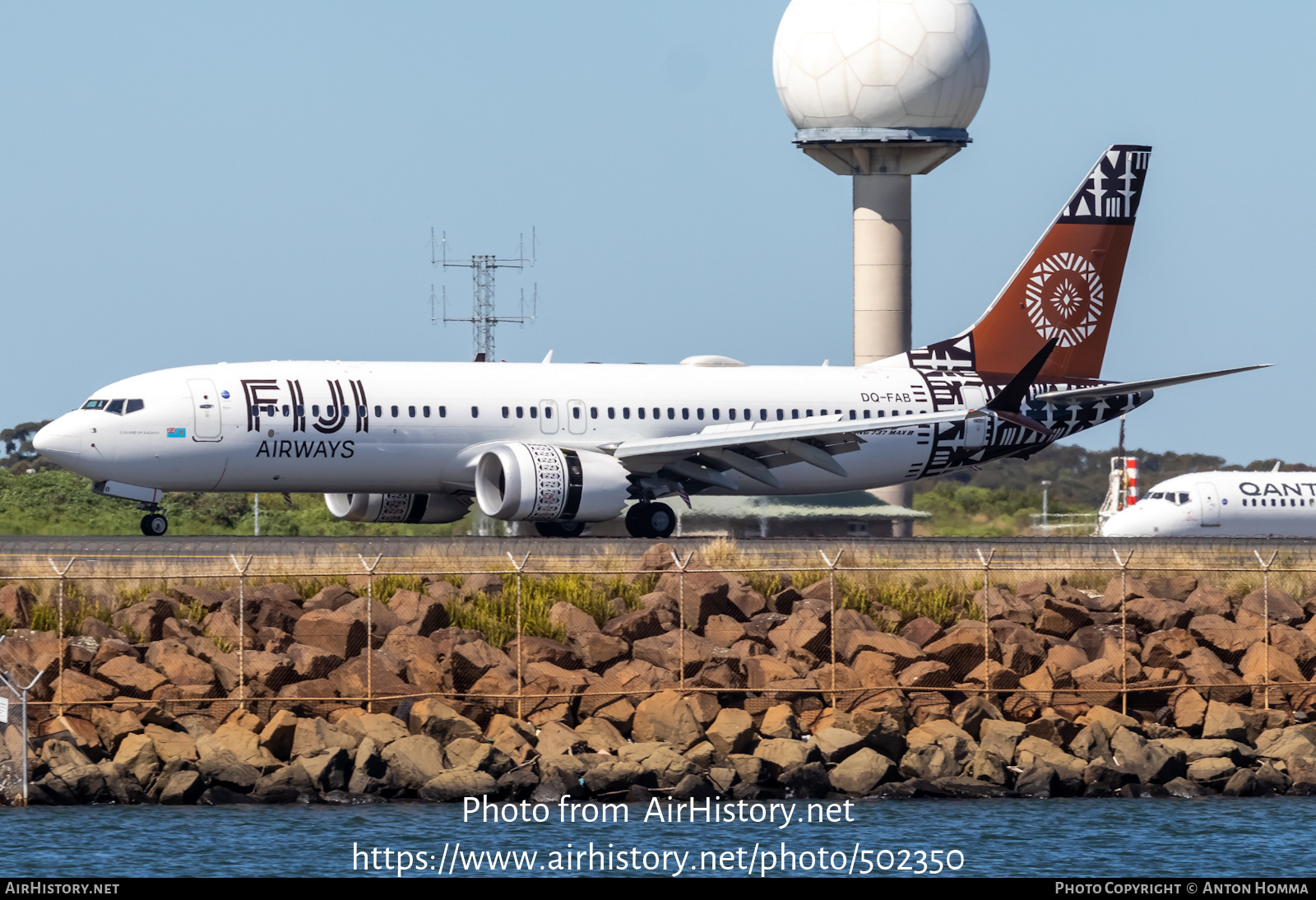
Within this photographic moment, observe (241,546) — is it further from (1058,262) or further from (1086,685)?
(1058,262)

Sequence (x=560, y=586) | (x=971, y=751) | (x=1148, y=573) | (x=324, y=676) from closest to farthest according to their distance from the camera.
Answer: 1. (x=971, y=751)
2. (x=324, y=676)
3. (x=560, y=586)
4. (x=1148, y=573)

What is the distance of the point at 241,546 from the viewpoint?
126ft

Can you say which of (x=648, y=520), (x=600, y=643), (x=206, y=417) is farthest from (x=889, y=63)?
(x=600, y=643)

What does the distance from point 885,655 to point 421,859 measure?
9408mm

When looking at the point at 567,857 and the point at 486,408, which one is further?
the point at 486,408

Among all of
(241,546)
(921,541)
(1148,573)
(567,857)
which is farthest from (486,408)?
(567,857)

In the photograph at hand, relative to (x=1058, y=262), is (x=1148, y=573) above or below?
below

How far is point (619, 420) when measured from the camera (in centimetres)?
4431

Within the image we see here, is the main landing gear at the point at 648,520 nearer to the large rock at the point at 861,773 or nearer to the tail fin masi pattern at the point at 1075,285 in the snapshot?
the tail fin masi pattern at the point at 1075,285

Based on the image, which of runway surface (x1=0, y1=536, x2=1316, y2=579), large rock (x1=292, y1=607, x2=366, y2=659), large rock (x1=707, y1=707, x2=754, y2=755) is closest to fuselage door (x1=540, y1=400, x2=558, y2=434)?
runway surface (x1=0, y1=536, x2=1316, y2=579)

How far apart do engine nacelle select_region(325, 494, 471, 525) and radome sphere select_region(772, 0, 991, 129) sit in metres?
21.5

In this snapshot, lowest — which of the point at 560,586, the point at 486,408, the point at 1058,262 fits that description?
the point at 560,586

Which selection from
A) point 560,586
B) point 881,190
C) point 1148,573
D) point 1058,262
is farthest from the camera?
point 881,190

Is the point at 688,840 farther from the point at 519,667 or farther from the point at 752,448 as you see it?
the point at 752,448
